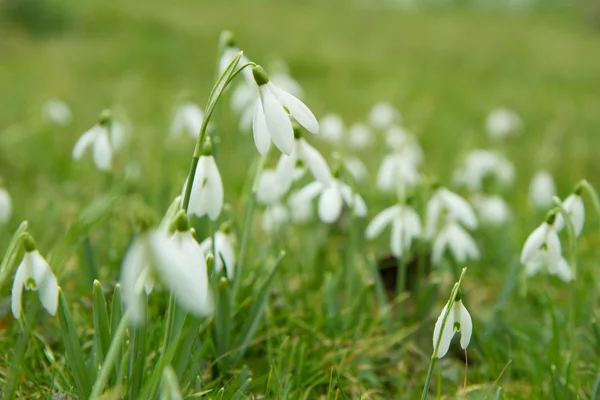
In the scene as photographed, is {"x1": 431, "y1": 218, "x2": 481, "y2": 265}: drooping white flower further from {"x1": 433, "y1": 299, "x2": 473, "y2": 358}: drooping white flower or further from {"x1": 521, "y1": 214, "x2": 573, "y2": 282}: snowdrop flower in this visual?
{"x1": 433, "y1": 299, "x2": 473, "y2": 358}: drooping white flower

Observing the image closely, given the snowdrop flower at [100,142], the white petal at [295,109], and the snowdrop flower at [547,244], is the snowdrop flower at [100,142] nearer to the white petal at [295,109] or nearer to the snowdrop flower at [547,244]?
the white petal at [295,109]

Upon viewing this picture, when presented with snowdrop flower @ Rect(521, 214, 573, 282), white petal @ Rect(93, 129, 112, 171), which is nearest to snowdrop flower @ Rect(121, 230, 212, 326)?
snowdrop flower @ Rect(521, 214, 573, 282)

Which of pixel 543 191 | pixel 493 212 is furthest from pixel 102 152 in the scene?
pixel 543 191

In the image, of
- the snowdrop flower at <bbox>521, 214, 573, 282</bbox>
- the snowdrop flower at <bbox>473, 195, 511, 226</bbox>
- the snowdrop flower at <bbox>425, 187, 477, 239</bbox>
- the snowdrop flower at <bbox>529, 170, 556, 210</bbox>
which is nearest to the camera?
the snowdrop flower at <bbox>521, 214, 573, 282</bbox>

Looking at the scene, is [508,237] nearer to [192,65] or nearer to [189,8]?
[192,65]

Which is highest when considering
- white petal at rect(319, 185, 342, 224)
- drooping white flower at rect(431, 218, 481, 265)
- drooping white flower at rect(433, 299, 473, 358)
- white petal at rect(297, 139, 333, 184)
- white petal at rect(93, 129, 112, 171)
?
white petal at rect(93, 129, 112, 171)

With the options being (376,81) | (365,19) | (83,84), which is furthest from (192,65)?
(365,19)
